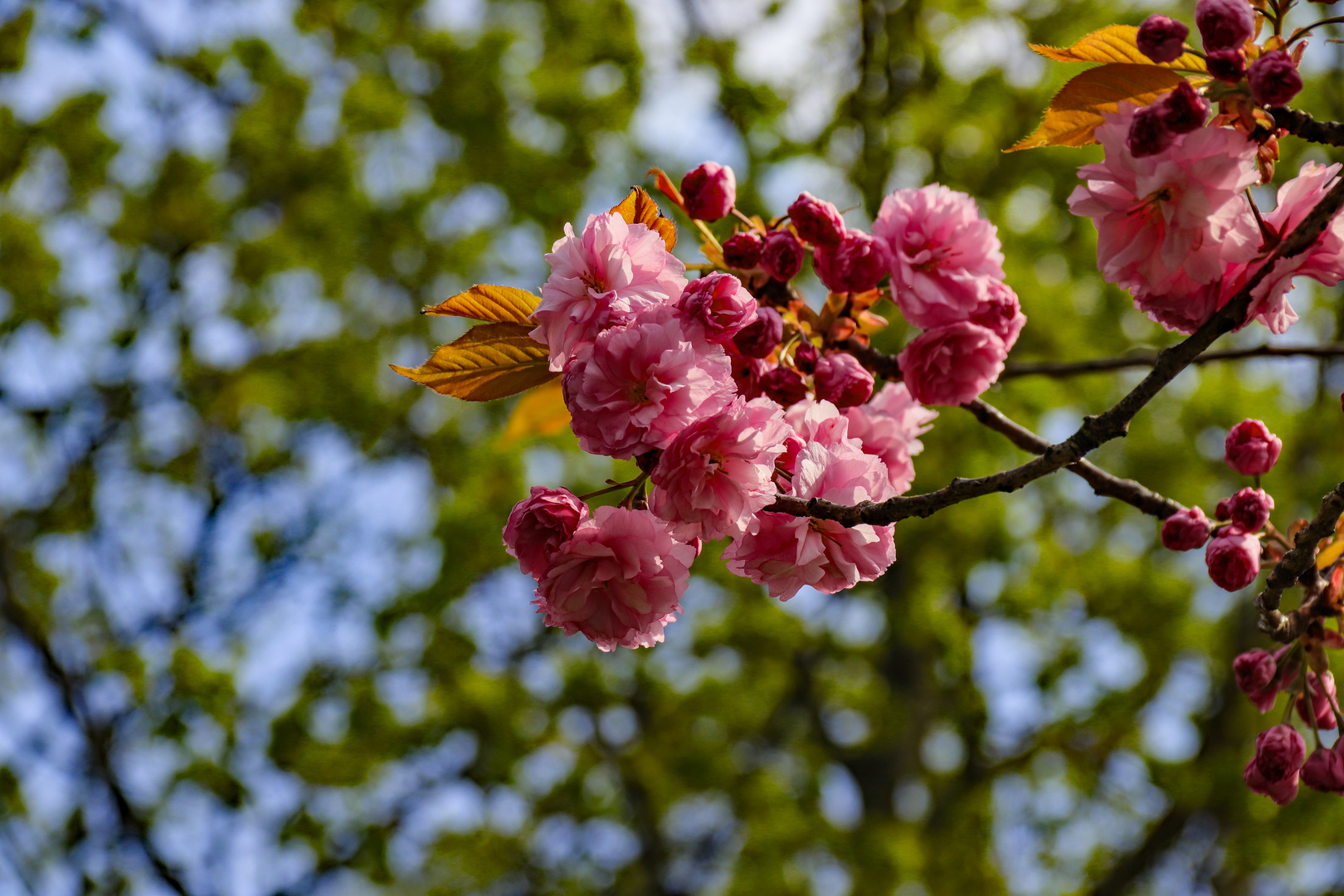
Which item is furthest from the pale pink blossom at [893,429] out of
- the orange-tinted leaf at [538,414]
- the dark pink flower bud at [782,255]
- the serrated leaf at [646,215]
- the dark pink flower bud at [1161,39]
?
the orange-tinted leaf at [538,414]

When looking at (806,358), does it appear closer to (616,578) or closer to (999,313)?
(999,313)

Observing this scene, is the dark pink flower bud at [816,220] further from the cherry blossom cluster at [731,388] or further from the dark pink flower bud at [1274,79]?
the dark pink flower bud at [1274,79]

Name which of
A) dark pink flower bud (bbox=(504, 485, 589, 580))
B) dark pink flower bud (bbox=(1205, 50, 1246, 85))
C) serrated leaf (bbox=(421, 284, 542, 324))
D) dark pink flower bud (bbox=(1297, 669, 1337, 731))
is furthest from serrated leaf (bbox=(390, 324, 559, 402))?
dark pink flower bud (bbox=(1297, 669, 1337, 731))

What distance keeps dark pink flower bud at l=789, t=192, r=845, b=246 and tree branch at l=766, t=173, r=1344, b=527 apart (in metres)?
0.30

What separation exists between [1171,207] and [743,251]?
0.38 metres

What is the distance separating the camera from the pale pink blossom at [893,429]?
0.99 m

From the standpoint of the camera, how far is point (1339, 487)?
28.9 inches

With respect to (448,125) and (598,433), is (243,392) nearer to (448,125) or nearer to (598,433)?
(448,125)

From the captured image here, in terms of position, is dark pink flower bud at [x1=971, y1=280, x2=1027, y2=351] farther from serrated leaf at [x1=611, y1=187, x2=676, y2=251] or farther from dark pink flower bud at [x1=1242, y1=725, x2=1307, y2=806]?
dark pink flower bud at [x1=1242, y1=725, x2=1307, y2=806]

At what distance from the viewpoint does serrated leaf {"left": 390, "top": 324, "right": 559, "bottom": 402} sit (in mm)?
901

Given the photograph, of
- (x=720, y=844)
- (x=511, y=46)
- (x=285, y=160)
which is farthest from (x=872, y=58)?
(x=720, y=844)

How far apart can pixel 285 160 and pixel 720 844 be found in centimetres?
460

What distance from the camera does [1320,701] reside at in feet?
3.21

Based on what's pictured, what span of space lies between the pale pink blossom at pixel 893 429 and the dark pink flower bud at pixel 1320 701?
1.51ft
